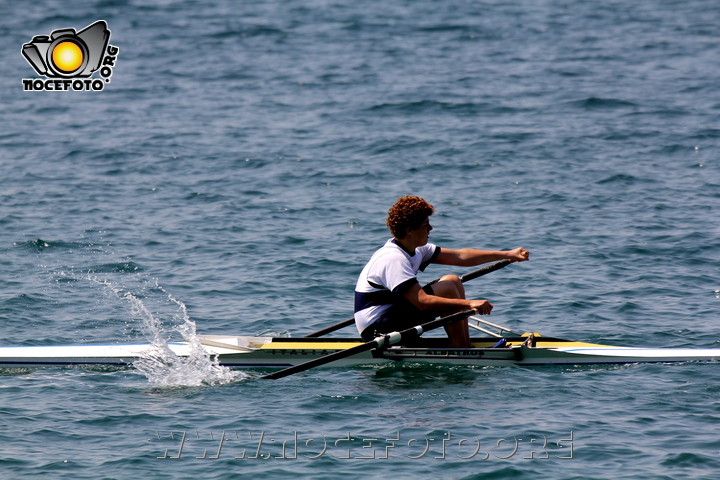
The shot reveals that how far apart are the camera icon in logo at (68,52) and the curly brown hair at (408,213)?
13152 mm

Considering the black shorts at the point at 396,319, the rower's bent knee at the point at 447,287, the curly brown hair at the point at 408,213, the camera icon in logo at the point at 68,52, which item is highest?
the camera icon in logo at the point at 68,52

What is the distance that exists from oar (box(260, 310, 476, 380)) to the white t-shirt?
14.5 inches

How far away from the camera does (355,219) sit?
45.0 ft

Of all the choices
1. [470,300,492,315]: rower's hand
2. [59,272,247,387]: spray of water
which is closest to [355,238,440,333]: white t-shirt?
[470,300,492,315]: rower's hand

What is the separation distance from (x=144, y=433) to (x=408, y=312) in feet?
8.42

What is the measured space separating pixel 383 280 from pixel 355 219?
5688 millimetres

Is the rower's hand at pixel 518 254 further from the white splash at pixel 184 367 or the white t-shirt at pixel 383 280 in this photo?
the white splash at pixel 184 367

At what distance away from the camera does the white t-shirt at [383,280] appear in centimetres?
794

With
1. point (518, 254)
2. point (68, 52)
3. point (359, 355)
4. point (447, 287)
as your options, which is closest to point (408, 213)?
point (447, 287)

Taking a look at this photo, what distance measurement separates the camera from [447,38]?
2564 cm

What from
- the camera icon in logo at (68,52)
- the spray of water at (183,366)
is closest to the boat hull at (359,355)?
the spray of water at (183,366)

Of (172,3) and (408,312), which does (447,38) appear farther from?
(408,312)

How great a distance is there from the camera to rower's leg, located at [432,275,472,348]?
820cm

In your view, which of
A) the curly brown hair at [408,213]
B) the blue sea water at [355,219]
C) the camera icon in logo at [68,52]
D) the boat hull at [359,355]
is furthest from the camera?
the camera icon in logo at [68,52]
